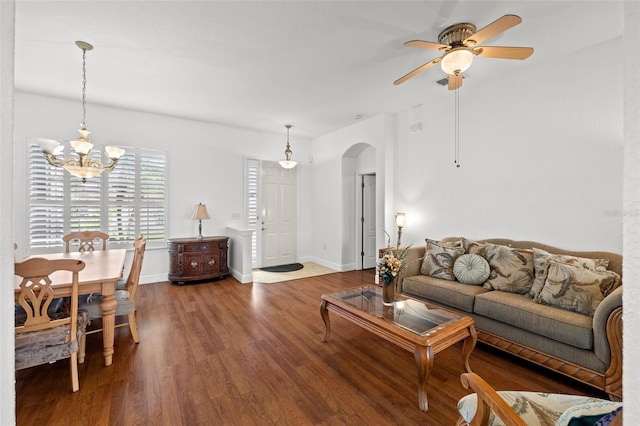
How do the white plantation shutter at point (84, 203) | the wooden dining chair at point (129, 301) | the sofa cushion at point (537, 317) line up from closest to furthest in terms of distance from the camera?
the sofa cushion at point (537, 317)
the wooden dining chair at point (129, 301)
the white plantation shutter at point (84, 203)

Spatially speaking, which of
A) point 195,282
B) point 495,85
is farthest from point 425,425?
point 195,282

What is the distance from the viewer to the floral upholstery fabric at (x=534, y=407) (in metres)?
1.27

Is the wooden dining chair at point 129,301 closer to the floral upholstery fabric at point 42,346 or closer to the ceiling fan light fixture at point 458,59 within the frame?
the floral upholstery fabric at point 42,346

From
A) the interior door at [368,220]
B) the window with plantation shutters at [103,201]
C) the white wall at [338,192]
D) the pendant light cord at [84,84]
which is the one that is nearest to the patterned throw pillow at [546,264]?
the white wall at [338,192]

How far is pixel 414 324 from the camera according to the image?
224 cm

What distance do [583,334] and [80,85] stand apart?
615cm

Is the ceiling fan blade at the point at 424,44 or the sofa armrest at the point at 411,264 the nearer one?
the ceiling fan blade at the point at 424,44

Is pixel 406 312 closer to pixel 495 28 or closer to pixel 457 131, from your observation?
pixel 495 28

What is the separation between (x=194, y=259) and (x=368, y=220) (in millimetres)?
3619

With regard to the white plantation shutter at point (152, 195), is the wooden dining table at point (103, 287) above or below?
below

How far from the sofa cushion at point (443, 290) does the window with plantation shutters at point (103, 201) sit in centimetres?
438

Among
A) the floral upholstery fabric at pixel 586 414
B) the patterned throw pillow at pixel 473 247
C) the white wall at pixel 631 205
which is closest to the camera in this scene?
the white wall at pixel 631 205

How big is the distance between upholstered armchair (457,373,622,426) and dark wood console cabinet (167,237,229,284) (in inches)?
176

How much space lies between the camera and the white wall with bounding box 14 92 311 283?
4.11 meters
